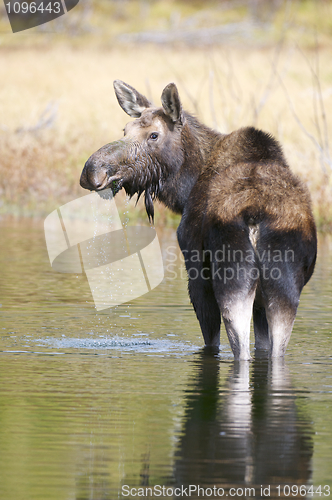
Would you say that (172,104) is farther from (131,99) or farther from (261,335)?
(261,335)

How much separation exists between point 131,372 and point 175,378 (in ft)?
1.12

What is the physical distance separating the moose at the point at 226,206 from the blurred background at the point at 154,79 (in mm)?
2031

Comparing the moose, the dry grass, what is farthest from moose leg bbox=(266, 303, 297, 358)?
the dry grass

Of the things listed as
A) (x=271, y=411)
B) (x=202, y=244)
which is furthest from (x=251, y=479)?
(x=202, y=244)

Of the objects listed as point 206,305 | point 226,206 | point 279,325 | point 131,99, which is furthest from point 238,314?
point 131,99

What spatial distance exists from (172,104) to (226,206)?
4.53 ft

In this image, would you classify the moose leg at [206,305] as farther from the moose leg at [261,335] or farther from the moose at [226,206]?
the moose leg at [261,335]

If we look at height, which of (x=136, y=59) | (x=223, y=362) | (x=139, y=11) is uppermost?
(x=139, y=11)

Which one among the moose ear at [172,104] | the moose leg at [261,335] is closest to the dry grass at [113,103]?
the moose ear at [172,104]

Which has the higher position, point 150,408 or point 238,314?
point 238,314

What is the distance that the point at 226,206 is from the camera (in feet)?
18.4

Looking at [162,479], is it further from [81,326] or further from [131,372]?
[81,326]

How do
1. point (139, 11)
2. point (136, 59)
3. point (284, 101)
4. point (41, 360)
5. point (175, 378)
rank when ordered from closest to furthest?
point (175, 378) → point (41, 360) → point (284, 101) → point (136, 59) → point (139, 11)

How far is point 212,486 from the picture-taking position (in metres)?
3.66
